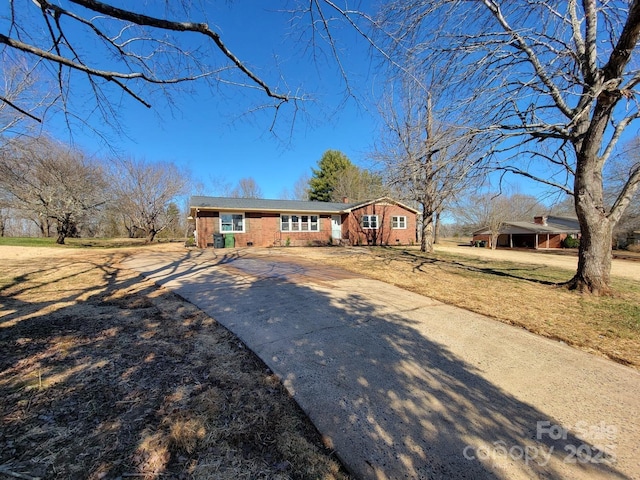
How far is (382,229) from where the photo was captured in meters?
A: 22.1

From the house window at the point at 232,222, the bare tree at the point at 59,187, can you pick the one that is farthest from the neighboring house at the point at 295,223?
the bare tree at the point at 59,187

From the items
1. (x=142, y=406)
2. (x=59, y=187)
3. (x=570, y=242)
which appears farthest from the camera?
(x=570, y=242)

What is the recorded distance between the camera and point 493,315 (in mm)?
4570

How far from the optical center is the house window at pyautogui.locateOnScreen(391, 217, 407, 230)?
22.6 m

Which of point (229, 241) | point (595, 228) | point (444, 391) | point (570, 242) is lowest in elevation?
point (444, 391)

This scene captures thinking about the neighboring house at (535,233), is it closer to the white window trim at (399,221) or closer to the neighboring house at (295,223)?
the white window trim at (399,221)

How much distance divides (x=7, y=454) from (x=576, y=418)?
401 centimetres

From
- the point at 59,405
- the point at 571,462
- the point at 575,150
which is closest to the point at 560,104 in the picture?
the point at 575,150

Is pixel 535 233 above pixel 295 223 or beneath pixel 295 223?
beneath

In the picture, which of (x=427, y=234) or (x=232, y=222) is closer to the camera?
(x=427, y=234)

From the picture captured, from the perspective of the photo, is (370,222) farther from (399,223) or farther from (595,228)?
(595,228)

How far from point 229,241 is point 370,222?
36.6ft

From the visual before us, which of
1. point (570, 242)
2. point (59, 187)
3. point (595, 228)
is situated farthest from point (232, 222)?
point (570, 242)

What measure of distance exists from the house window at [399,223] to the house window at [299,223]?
6.89m
